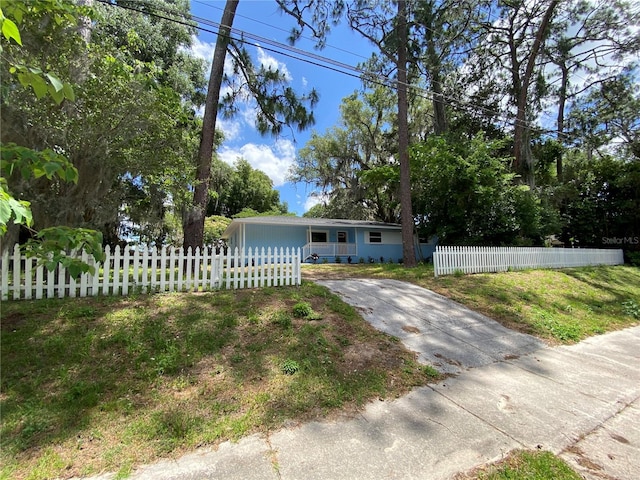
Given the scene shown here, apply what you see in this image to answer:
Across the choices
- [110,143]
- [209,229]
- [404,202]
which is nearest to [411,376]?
[110,143]

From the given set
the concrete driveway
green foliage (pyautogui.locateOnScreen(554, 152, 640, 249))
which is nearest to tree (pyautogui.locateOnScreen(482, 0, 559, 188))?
green foliage (pyautogui.locateOnScreen(554, 152, 640, 249))

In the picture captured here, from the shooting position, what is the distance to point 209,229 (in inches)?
939

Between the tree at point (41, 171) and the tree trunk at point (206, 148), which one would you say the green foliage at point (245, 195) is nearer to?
the tree trunk at point (206, 148)

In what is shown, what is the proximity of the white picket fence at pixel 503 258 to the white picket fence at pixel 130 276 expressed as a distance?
4913 millimetres

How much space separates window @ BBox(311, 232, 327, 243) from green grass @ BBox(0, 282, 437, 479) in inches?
527

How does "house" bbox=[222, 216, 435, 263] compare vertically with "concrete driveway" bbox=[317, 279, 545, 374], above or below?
above

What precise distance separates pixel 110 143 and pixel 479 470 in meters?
6.55

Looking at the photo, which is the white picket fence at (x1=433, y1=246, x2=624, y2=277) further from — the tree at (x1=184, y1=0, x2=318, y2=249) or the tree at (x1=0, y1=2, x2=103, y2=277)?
the tree at (x1=0, y1=2, x2=103, y2=277)

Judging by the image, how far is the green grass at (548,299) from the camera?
573 cm

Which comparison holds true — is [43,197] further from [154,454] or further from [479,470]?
[479,470]

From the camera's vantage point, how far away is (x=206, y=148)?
8.66 meters

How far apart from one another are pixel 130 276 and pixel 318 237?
532 inches

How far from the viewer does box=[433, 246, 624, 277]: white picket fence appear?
29.3ft

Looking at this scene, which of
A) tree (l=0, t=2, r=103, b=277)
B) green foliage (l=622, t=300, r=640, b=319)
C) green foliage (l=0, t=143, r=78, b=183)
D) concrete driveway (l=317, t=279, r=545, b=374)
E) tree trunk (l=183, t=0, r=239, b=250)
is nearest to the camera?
tree (l=0, t=2, r=103, b=277)
